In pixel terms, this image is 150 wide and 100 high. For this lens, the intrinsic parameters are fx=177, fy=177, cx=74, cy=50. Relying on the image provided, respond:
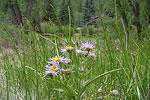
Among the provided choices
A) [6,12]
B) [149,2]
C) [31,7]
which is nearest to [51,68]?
[149,2]

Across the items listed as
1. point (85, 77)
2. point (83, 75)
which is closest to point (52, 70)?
point (83, 75)

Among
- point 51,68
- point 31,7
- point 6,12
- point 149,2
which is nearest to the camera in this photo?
point 51,68

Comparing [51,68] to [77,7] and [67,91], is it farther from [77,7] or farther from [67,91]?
[77,7]

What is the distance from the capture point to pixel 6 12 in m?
5.96

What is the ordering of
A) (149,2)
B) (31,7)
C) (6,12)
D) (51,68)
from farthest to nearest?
(6,12)
(31,7)
(149,2)
(51,68)

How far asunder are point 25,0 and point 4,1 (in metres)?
0.63

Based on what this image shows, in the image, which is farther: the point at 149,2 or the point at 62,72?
the point at 149,2

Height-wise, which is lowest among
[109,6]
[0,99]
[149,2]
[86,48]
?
[0,99]

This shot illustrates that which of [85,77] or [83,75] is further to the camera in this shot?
[85,77]

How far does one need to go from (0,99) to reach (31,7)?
469cm

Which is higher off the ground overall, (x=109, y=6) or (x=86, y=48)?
(x=109, y=6)

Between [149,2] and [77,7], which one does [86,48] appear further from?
[77,7]

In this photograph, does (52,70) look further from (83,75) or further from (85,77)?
(85,77)

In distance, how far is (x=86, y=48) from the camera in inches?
20.7
